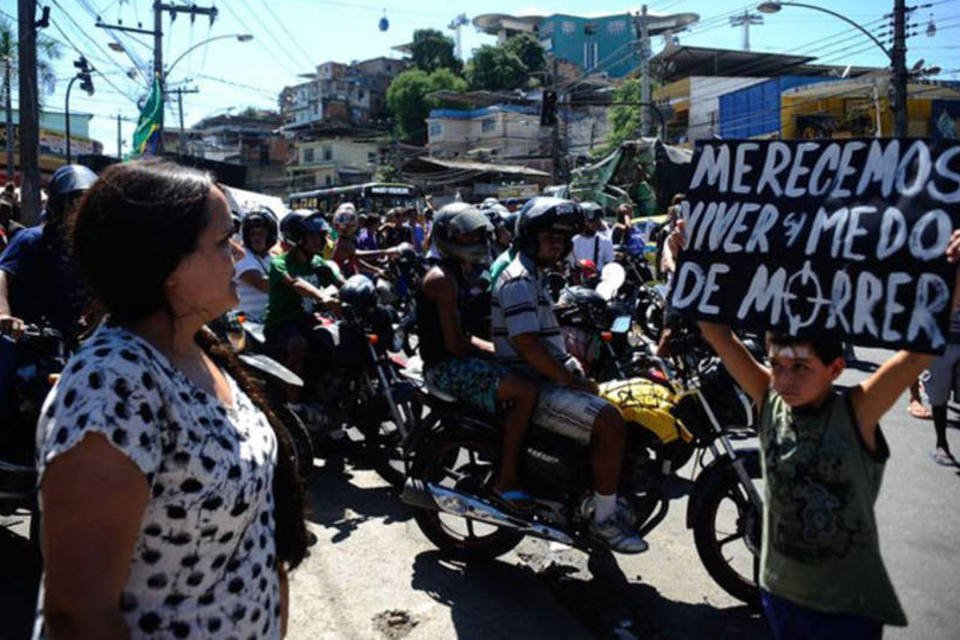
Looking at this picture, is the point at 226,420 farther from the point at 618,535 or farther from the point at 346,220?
the point at 346,220

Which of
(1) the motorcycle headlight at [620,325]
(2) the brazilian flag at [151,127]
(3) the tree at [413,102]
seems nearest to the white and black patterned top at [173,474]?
(1) the motorcycle headlight at [620,325]

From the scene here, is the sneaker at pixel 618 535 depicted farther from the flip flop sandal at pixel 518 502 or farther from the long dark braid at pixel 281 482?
the long dark braid at pixel 281 482

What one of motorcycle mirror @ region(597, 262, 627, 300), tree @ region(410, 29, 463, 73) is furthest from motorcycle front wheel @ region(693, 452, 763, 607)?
tree @ region(410, 29, 463, 73)

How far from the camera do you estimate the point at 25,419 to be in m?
3.84

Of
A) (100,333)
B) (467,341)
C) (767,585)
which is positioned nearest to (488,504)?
(467,341)

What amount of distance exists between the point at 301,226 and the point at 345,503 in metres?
2.17

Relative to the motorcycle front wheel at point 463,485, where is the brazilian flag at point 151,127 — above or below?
above

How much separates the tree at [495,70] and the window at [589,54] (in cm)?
2189

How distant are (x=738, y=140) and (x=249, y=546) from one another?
1951 mm

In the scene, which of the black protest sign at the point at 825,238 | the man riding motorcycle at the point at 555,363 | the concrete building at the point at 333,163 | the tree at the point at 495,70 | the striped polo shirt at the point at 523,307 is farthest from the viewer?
the tree at the point at 495,70

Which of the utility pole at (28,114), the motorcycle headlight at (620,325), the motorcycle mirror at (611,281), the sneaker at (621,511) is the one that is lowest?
the sneaker at (621,511)

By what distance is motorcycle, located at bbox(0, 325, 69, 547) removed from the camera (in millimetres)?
3674

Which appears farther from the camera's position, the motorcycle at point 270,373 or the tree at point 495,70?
the tree at point 495,70

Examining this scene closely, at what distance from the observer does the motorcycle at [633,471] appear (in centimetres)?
362
